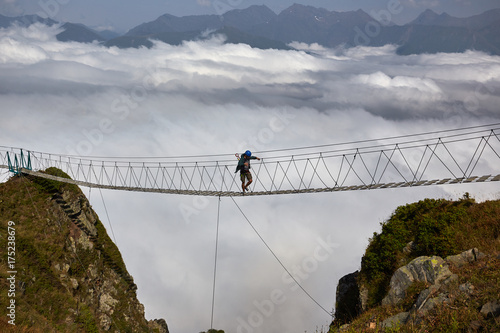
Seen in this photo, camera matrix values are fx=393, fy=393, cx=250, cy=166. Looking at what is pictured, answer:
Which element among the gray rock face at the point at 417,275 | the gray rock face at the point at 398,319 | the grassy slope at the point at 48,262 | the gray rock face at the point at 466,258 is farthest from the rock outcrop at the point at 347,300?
the grassy slope at the point at 48,262

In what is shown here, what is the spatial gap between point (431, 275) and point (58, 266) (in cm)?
2929

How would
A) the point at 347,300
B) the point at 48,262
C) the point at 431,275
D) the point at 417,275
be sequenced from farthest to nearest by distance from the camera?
the point at 48,262 → the point at 347,300 → the point at 417,275 → the point at 431,275

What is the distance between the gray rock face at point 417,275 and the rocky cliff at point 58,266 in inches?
855

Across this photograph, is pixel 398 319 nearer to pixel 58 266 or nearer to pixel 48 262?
pixel 58 266

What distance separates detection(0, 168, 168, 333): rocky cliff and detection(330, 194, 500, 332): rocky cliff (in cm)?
2075

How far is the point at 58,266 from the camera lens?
33.0 metres

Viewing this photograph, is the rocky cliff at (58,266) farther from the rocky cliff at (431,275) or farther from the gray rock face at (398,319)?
the gray rock face at (398,319)

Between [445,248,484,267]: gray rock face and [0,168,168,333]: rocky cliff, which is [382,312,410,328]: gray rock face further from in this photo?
[0,168,168,333]: rocky cliff

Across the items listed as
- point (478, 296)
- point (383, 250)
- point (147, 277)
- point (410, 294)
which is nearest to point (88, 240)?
point (383, 250)

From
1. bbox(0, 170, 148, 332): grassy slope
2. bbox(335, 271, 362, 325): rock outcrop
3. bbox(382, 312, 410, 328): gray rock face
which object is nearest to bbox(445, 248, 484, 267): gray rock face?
bbox(382, 312, 410, 328): gray rock face

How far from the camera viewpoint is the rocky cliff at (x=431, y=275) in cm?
1202

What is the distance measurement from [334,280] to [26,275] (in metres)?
186

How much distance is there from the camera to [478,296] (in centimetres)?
1232

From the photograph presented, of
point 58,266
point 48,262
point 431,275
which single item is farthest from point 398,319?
point 48,262
